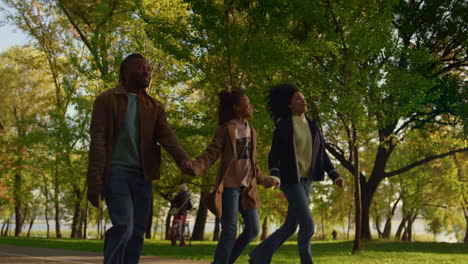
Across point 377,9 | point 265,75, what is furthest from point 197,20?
point 377,9

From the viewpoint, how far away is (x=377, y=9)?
13.9 meters

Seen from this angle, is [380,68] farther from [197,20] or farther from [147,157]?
[147,157]

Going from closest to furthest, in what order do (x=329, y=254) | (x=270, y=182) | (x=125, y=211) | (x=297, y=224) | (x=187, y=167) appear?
(x=125, y=211) < (x=187, y=167) < (x=270, y=182) < (x=297, y=224) < (x=329, y=254)

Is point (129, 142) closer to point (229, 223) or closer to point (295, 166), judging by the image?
point (229, 223)

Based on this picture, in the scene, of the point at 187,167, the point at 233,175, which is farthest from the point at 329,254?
the point at 187,167

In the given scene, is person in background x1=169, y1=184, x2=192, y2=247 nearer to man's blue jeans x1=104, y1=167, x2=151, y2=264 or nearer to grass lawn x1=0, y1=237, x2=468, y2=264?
grass lawn x1=0, y1=237, x2=468, y2=264

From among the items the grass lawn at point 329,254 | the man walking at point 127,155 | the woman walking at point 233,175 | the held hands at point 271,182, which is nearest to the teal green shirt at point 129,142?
the man walking at point 127,155

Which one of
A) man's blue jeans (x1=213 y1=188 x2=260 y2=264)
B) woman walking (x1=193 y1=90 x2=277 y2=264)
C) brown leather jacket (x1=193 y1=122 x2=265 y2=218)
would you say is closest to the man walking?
woman walking (x1=193 y1=90 x2=277 y2=264)

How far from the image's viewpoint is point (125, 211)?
14.3 ft

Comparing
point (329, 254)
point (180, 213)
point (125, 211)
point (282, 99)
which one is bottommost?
point (329, 254)

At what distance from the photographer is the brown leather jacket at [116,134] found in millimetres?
4293

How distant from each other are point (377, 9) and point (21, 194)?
32577 mm

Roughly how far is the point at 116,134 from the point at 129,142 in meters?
0.12

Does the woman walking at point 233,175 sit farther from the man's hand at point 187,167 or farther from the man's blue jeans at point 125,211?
the man's blue jeans at point 125,211
